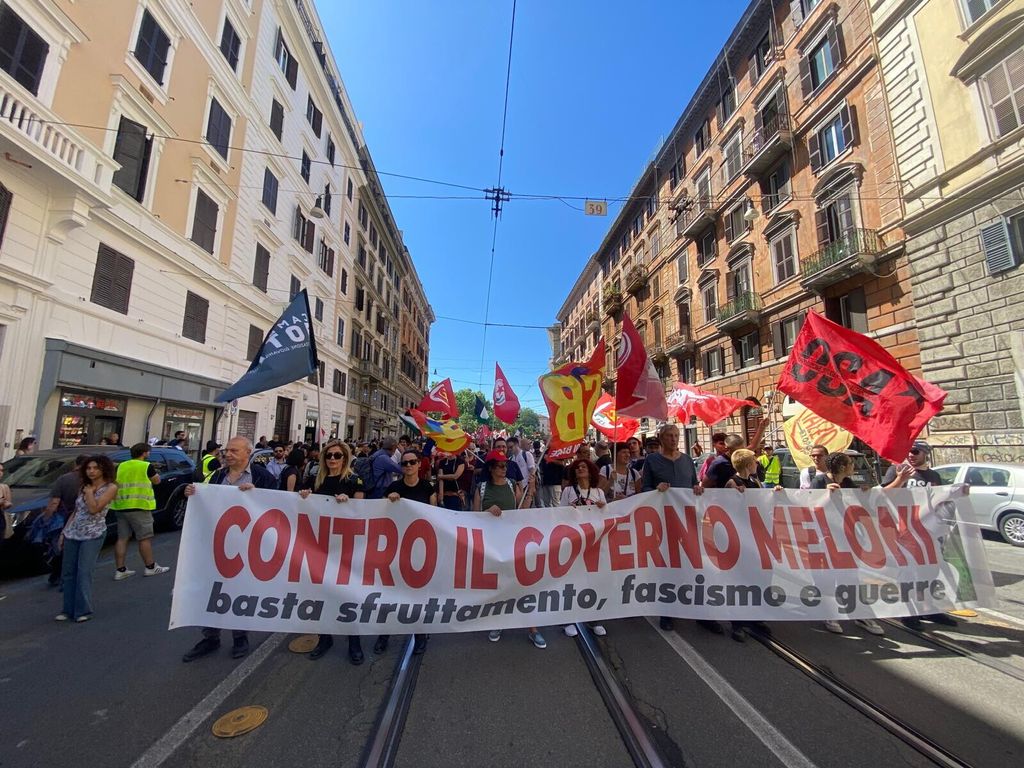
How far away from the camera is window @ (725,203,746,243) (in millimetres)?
24625

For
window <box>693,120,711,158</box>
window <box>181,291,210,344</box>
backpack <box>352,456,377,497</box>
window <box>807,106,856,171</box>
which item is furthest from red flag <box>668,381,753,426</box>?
window <box>693,120,711,158</box>

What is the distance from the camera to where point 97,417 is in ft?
41.3

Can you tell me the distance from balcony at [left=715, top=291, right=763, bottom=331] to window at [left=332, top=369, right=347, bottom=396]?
925 inches

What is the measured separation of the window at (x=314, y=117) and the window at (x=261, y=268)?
9.57m

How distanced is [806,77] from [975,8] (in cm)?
787

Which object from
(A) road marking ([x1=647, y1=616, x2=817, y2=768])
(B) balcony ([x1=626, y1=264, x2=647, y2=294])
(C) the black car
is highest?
(B) balcony ([x1=626, y1=264, x2=647, y2=294])

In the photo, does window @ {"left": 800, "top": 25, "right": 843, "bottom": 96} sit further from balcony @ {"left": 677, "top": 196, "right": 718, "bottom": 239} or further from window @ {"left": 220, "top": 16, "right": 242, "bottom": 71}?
window @ {"left": 220, "top": 16, "right": 242, "bottom": 71}

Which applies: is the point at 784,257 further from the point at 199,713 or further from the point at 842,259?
the point at 199,713

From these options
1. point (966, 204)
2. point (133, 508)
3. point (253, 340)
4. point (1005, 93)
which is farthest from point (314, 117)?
point (966, 204)

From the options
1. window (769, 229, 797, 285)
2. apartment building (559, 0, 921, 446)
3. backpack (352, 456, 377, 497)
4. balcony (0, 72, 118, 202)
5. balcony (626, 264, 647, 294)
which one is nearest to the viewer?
backpack (352, 456, 377, 497)

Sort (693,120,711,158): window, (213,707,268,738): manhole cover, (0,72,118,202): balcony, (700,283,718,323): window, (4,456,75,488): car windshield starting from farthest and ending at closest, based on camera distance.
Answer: (693,120,711,158): window
(700,283,718,323): window
(0,72,118,202): balcony
(4,456,75,488): car windshield
(213,707,268,738): manhole cover

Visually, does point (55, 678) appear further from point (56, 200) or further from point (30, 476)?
point (56, 200)

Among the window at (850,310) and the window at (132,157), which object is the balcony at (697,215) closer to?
the window at (850,310)

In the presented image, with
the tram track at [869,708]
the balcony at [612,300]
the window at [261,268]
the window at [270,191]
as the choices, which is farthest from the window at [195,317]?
the balcony at [612,300]
